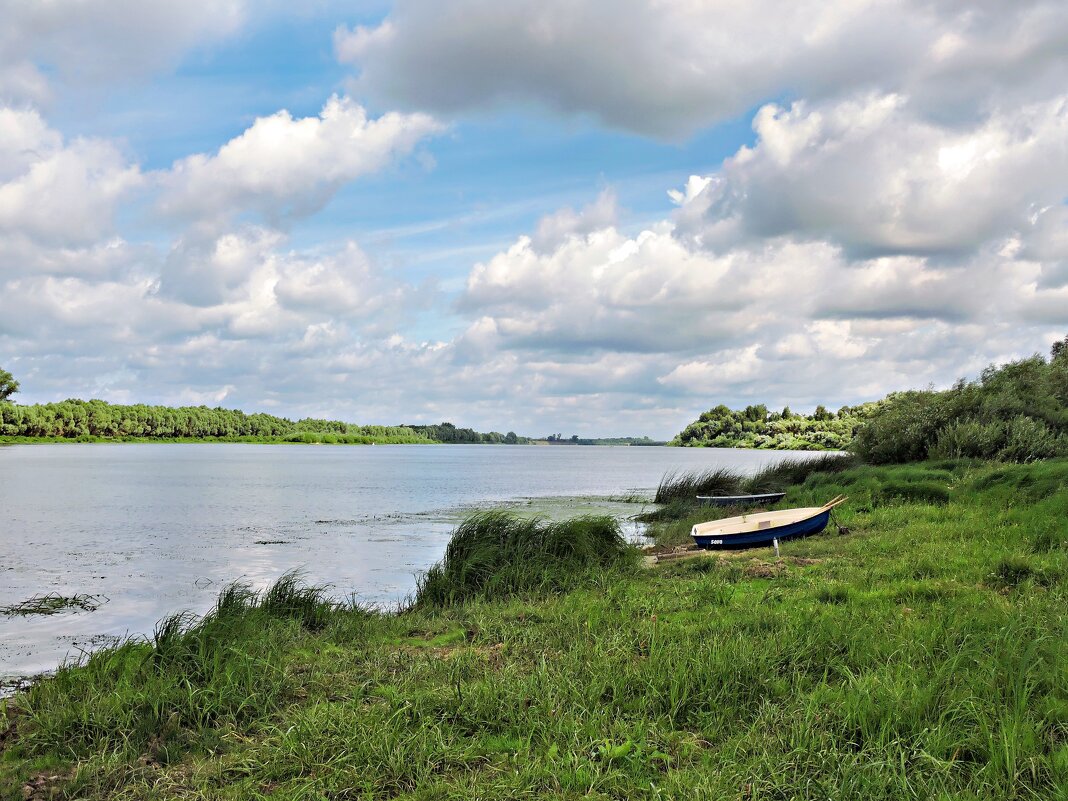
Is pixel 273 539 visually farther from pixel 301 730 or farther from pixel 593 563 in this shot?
pixel 301 730

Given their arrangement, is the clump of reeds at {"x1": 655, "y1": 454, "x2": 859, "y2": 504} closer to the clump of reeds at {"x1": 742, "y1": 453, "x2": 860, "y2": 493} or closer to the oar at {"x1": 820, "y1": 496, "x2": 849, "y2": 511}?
the clump of reeds at {"x1": 742, "y1": 453, "x2": 860, "y2": 493}

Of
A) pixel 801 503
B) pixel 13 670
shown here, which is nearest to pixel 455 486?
pixel 801 503

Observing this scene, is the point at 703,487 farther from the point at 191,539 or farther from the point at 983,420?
the point at 191,539

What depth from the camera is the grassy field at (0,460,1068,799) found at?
5.40 m

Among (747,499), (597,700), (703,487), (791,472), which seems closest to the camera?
(597,700)

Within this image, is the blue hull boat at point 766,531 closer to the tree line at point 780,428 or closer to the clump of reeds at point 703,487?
the clump of reeds at point 703,487

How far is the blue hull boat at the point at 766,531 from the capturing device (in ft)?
55.5

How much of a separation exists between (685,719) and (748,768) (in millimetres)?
1081

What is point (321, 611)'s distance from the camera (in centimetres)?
1136

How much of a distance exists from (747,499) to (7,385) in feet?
470

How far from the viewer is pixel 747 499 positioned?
1101 inches

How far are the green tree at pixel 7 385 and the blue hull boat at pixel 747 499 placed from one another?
13939cm

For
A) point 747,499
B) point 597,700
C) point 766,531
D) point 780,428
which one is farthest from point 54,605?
point 780,428

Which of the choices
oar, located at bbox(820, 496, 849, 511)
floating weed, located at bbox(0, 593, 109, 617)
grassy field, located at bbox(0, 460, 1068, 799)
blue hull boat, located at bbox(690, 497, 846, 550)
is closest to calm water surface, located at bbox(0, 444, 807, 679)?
floating weed, located at bbox(0, 593, 109, 617)
